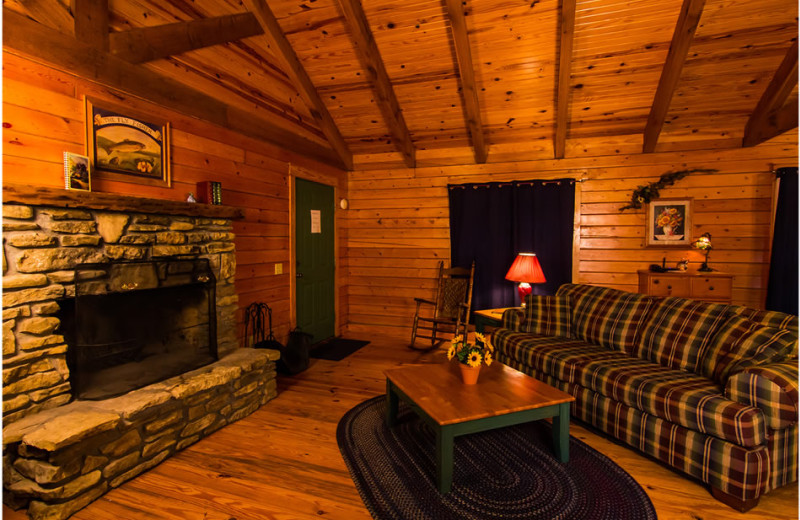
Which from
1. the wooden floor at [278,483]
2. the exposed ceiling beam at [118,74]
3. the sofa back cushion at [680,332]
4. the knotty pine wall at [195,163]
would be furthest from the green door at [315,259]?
the sofa back cushion at [680,332]

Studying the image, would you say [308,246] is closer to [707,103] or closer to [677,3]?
[677,3]

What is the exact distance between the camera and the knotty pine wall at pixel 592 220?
4047 millimetres

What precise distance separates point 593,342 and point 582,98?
7.85ft

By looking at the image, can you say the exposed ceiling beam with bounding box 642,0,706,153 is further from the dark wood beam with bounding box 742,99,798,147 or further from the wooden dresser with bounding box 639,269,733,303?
the wooden dresser with bounding box 639,269,733,303

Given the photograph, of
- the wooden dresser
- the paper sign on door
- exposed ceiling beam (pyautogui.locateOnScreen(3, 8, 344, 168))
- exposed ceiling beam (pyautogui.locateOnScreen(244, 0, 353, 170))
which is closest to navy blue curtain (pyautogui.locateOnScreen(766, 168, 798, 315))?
the wooden dresser

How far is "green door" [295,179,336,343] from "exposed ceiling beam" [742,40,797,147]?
4325mm

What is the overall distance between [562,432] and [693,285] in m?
2.58

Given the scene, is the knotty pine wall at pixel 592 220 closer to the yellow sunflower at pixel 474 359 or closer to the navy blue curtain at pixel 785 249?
the navy blue curtain at pixel 785 249

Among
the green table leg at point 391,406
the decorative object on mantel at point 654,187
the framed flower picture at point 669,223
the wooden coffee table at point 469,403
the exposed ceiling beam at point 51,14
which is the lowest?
the green table leg at point 391,406

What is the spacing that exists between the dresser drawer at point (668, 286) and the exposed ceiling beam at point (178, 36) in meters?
4.31

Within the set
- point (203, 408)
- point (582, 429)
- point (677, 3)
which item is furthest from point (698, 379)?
point (203, 408)

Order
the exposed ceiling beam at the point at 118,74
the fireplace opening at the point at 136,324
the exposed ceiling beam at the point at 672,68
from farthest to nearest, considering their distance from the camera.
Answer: the exposed ceiling beam at the point at 672,68
the fireplace opening at the point at 136,324
the exposed ceiling beam at the point at 118,74

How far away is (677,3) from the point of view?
2957mm

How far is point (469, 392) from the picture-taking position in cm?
230
